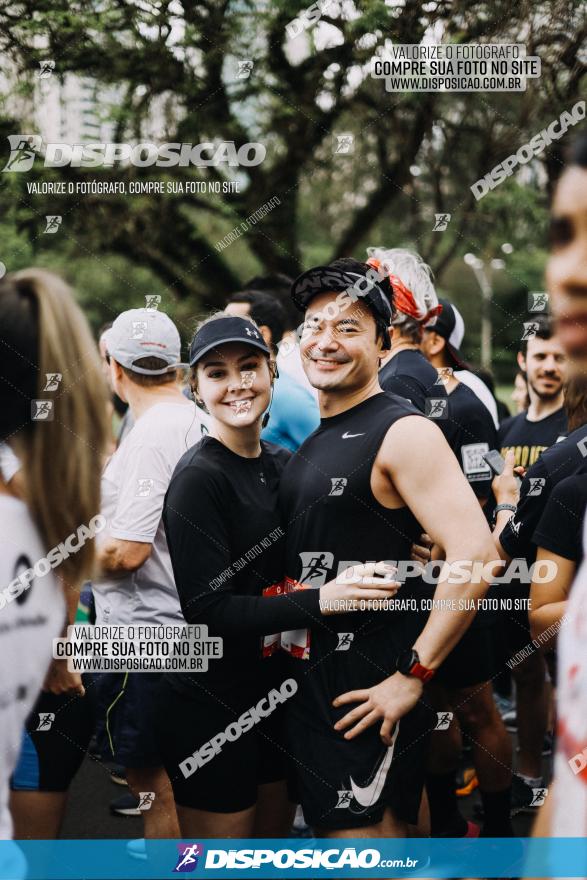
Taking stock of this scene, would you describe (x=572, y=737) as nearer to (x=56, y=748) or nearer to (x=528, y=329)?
(x=56, y=748)

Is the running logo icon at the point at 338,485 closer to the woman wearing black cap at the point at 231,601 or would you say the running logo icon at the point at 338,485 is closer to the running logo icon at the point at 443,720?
the woman wearing black cap at the point at 231,601

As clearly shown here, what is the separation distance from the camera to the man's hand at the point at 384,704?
2.38 meters

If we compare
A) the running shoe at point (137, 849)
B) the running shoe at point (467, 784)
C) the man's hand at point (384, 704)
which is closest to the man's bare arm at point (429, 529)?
the man's hand at point (384, 704)

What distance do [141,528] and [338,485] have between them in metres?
0.89

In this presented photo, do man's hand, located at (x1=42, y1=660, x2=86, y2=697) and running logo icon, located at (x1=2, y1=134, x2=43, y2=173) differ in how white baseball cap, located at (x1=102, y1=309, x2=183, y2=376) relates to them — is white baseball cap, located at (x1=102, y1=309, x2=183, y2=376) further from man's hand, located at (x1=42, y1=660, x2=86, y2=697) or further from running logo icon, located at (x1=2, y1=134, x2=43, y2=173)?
man's hand, located at (x1=42, y1=660, x2=86, y2=697)

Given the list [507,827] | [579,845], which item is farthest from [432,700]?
[579,845]

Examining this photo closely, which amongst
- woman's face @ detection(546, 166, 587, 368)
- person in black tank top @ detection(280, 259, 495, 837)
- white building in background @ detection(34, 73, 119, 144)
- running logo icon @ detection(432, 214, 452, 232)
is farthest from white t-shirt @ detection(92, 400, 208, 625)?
woman's face @ detection(546, 166, 587, 368)

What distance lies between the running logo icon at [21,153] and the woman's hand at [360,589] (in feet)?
6.88

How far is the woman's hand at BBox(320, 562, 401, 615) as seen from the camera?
7.64 ft

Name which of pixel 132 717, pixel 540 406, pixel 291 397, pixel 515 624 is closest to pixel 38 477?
pixel 132 717

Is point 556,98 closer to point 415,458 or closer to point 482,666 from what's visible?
point 415,458

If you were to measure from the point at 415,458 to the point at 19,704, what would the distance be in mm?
1133

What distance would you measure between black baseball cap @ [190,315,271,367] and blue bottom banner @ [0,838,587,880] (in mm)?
1402

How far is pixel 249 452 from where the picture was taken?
8.86 ft
